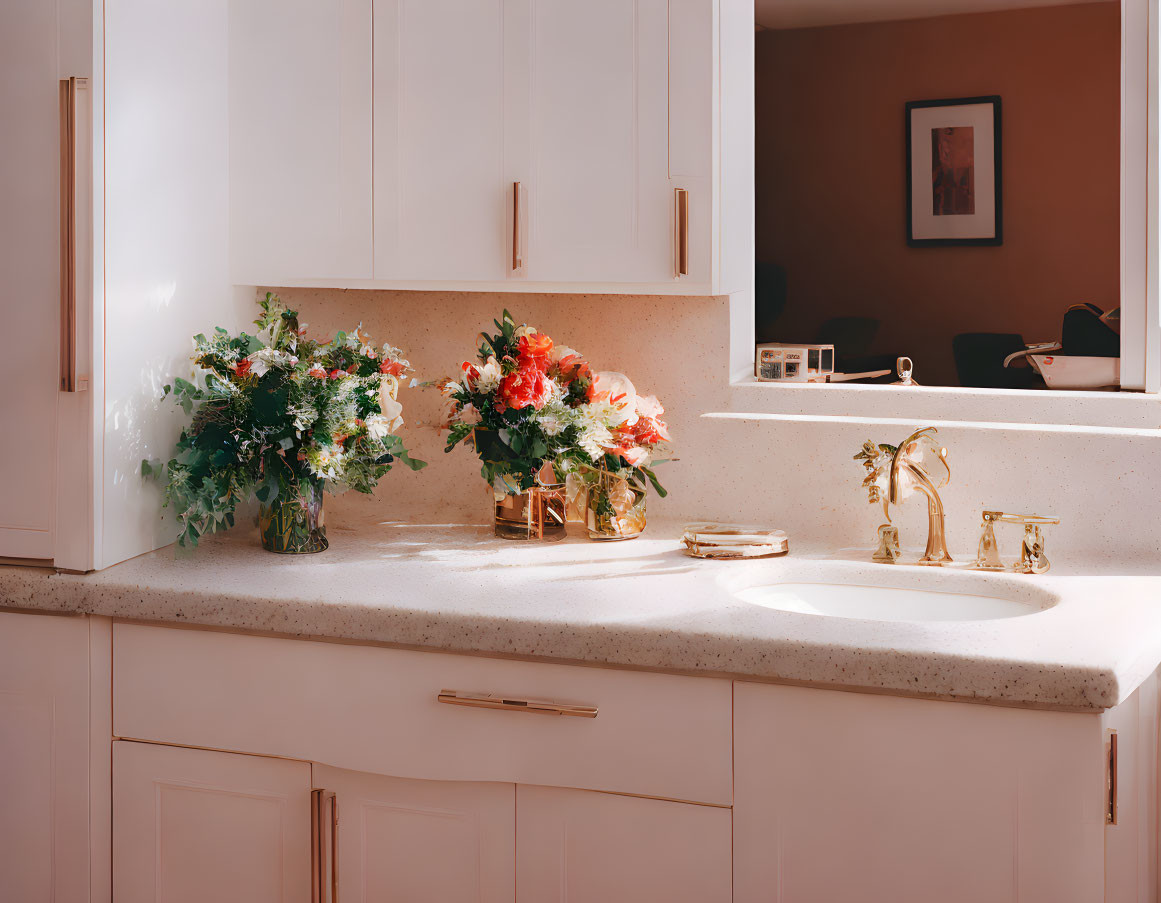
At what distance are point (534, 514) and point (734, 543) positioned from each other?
37 cm

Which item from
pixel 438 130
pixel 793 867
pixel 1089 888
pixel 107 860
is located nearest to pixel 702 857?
pixel 793 867

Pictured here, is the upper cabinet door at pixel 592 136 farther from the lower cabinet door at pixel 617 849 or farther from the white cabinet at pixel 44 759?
the white cabinet at pixel 44 759

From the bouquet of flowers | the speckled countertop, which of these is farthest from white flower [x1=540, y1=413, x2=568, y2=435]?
the speckled countertop

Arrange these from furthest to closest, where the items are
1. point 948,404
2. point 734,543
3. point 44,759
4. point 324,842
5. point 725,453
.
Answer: point 725,453, point 948,404, point 734,543, point 44,759, point 324,842

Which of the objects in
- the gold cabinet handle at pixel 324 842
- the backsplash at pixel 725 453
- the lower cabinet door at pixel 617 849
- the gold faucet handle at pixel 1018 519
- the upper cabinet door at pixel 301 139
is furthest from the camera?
the upper cabinet door at pixel 301 139

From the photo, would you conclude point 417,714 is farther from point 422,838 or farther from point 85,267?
point 85,267

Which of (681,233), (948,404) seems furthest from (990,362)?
(681,233)

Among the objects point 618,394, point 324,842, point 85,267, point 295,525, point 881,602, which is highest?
point 85,267

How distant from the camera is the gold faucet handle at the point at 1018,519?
172 centimetres

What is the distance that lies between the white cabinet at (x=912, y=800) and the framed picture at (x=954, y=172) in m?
0.91

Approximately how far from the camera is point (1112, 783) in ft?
4.20

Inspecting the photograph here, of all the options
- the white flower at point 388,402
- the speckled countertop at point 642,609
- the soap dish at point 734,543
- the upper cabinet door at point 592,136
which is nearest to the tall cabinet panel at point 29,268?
the speckled countertop at point 642,609

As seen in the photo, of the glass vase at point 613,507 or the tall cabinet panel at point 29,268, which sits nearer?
the tall cabinet panel at point 29,268

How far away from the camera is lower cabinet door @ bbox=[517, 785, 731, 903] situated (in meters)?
1.44
